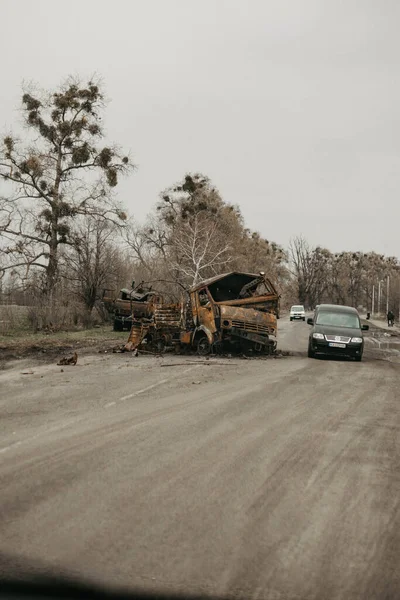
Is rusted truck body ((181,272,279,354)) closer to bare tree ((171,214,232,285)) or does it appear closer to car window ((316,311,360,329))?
car window ((316,311,360,329))

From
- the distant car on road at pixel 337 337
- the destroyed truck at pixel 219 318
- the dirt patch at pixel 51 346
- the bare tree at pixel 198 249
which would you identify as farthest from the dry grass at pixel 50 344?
the bare tree at pixel 198 249

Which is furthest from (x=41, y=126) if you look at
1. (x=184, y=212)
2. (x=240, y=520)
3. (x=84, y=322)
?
(x=240, y=520)

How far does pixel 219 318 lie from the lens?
21219mm

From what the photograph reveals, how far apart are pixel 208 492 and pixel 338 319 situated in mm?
17792

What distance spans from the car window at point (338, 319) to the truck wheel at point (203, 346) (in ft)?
12.5

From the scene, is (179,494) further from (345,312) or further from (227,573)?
(345,312)

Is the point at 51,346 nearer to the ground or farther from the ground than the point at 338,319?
nearer to the ground

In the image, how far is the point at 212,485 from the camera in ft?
19.7

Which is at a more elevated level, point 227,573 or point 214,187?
point 214,187

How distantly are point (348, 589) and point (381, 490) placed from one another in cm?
216

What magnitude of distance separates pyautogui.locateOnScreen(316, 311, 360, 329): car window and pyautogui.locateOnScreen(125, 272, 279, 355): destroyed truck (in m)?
1.69

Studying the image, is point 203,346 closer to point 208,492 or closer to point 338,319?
point 338,319

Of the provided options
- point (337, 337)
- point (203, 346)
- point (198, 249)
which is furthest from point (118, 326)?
point (198, 249)

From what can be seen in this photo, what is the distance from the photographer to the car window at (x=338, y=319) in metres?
22.6
